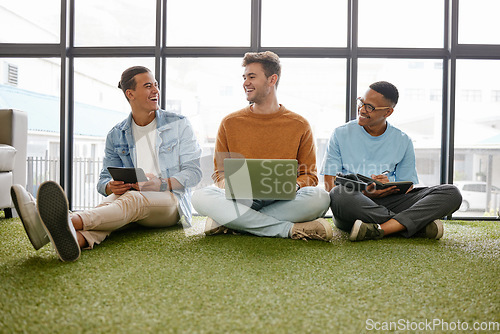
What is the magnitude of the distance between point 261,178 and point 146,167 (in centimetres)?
80

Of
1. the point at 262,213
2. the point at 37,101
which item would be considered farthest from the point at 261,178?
the point at 37,101

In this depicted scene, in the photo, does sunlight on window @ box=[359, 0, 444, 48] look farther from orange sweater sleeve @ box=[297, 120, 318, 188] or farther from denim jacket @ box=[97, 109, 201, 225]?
denim jacket @ box=[97, 109, 201, 225]

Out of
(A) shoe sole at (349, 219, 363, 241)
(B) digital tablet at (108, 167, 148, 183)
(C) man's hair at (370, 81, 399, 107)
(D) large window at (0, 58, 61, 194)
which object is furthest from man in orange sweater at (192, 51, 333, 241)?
(D) large window at (0, 58, 61, 194)

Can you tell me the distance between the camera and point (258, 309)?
0.86 meters

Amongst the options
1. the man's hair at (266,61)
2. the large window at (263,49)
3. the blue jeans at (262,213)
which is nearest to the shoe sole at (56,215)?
the blue jeans at (262,213)

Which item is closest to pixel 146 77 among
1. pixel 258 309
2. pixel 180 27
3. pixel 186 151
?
pixel 186 151

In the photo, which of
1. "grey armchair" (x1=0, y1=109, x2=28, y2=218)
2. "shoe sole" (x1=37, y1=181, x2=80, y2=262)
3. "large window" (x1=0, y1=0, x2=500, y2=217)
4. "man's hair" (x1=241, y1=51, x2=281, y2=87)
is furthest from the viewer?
"large window" (x1=0, y1=0, x2=500, y2=217)

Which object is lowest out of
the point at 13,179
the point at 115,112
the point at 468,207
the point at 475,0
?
the point at 468,207

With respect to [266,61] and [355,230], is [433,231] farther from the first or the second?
[266,61]

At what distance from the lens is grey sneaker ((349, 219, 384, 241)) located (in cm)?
164

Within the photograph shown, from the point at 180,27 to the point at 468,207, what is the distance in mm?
2568

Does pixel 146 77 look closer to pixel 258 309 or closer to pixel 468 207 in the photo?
pixel 258 309

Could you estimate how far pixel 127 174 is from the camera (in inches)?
66.0

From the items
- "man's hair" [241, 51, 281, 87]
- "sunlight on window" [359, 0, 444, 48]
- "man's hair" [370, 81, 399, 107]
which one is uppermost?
"sunlight on window" [359, 0, 444, 48]
